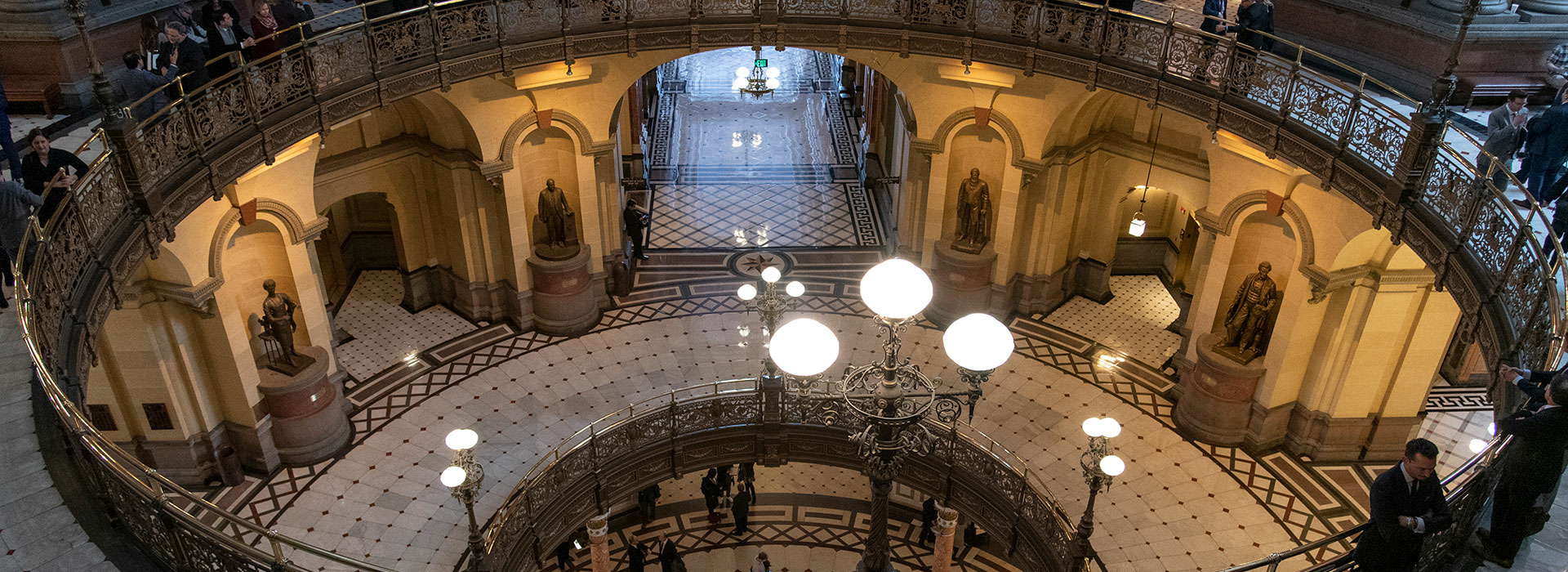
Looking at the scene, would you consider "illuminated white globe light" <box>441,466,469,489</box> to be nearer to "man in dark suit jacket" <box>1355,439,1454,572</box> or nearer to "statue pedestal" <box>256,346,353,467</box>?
"statue pedestal" <box>256,346,353,467</box>

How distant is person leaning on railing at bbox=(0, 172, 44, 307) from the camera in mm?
7195

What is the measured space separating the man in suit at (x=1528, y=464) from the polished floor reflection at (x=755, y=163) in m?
11.6

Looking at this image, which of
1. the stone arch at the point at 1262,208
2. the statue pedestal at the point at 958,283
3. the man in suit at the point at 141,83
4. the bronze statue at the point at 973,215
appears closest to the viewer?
the man in suit at the point at 141,83

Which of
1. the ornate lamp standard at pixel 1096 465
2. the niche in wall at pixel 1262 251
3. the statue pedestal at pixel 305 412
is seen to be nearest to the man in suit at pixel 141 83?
the statue pedestal at pixel 305 412

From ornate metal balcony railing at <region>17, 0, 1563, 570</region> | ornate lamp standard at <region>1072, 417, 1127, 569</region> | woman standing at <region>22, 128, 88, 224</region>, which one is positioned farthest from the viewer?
ornate lamp standard at <region>1072, 417, 1127, 569</region>

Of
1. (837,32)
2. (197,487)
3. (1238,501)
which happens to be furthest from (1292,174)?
(197,487)

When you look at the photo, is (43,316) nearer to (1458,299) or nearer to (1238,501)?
(1458,299)

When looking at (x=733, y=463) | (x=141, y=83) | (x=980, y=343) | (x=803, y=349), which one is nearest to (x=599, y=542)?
(x=733, y=463)

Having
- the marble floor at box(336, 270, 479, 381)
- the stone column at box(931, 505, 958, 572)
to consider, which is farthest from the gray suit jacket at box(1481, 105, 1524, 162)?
the marble floor at box(336, 270, 479, 381)

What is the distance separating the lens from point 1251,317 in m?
11.4

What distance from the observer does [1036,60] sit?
34.8 feet

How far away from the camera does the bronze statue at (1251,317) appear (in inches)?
442

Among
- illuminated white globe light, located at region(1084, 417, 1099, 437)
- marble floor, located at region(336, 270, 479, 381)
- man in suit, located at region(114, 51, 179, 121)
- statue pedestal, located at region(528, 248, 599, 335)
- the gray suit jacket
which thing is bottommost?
marble floor, located at region(336, 270, 479, 381)

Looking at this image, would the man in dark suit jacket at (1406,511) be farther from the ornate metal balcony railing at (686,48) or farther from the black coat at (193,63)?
the black coat at (193,63)
